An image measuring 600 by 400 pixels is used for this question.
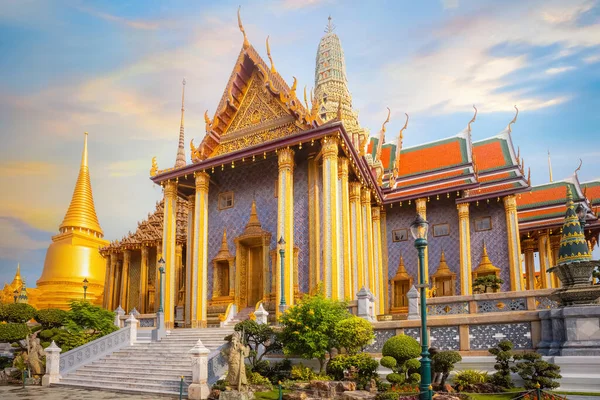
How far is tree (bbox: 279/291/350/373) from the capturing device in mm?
11719

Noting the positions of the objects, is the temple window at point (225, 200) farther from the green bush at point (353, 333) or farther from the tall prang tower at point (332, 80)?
the tall prang tower at point (332, 80)

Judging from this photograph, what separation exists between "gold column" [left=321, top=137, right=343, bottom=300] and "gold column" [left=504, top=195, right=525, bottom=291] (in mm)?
9008

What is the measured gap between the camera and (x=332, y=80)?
38750 millimetres

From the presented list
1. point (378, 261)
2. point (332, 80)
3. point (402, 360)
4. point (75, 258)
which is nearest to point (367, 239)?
point (378, 261)

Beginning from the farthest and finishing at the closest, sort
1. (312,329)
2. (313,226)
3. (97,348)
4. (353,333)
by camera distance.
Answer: (313,226) → (97,348) → (312,329) → (353,333)

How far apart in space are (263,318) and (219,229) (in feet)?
19.6

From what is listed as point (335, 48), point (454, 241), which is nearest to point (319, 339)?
point (454, 241)

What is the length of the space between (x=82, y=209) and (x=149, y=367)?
92.9 feet

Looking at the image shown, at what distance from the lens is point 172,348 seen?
14727 mm

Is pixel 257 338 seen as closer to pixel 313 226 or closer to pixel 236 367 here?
pixel 236 367

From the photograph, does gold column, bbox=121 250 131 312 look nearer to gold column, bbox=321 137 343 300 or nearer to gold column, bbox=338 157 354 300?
gold column, bbox=338 157 354 300

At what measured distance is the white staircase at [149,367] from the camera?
1241cm

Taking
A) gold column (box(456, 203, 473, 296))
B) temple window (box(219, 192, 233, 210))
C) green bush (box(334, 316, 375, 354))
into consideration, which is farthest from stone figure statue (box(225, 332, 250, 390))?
gold column (box(456, 203, 473, 296))

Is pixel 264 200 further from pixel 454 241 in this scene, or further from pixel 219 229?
pixel 454 241
